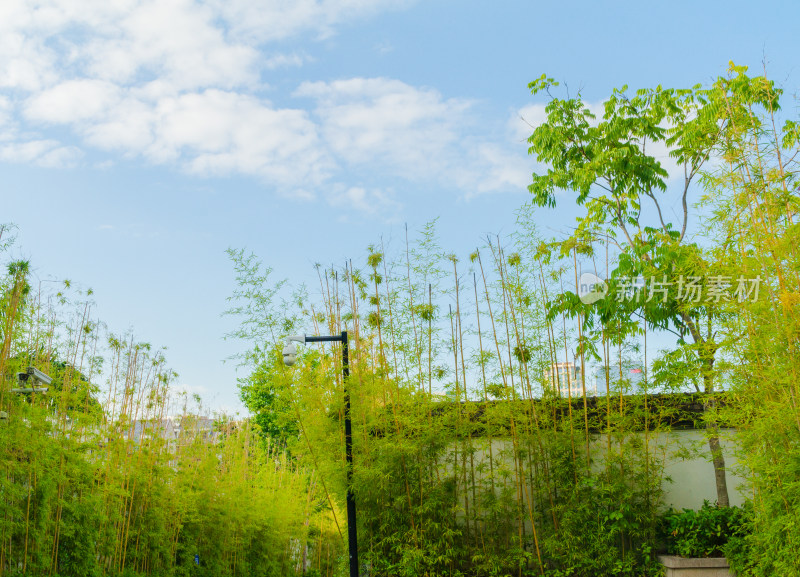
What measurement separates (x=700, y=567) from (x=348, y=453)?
3256mm

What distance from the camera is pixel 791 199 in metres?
4.67

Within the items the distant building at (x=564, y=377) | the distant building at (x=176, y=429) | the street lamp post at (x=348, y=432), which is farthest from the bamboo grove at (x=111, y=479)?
the distant building at (x=564, y=377)

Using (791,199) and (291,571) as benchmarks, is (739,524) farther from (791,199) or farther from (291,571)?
(291,571)

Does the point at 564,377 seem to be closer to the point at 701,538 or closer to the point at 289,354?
the point at 701,538

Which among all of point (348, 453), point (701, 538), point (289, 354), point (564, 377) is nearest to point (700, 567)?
point (701, 538)

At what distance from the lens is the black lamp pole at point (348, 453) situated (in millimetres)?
6230

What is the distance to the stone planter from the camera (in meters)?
5.71

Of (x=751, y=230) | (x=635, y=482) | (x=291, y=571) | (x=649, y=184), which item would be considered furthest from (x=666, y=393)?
(x=291, y=571)

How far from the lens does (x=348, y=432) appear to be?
252 inches

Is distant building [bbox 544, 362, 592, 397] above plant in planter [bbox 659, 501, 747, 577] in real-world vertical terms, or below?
above

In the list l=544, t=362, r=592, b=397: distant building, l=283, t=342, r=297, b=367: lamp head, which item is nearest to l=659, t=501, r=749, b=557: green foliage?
l=544, t=362, r=592, b=397: distant building

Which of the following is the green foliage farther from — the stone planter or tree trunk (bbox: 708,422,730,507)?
tree trunk (bbox: 708,422,730,507)

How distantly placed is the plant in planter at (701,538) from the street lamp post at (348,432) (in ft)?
9.19

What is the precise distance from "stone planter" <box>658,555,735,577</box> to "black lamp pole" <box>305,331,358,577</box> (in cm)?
283
